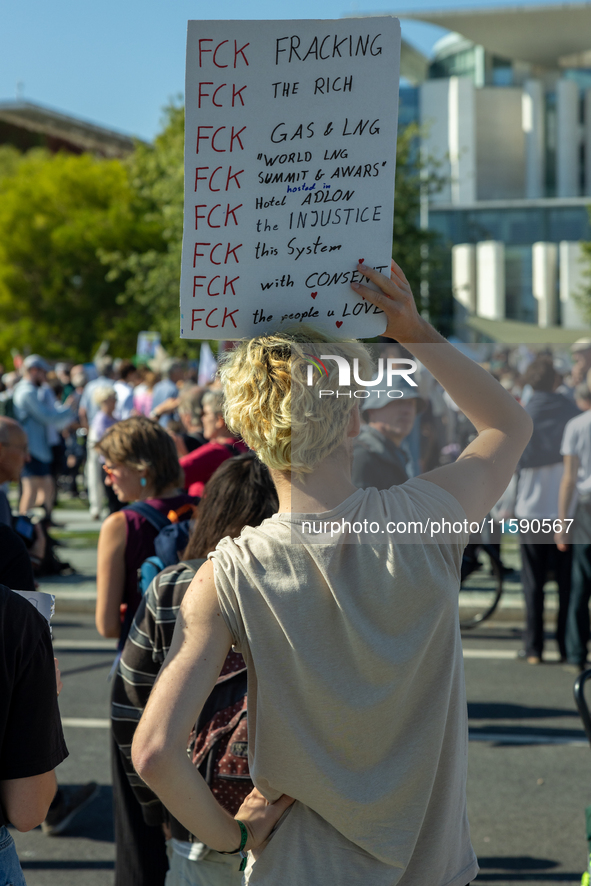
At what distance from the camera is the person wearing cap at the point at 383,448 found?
6.62 ft

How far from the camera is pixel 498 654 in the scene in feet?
21.7

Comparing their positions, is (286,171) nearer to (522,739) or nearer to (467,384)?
(467,384)

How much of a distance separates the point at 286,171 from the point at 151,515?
1.90 metres

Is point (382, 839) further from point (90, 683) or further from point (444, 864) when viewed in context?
point (90, 683)

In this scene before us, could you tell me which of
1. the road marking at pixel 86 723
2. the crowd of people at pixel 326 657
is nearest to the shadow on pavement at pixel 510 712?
the road marking at pixel 86 723

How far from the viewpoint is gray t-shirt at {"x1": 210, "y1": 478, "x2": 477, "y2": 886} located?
150cm

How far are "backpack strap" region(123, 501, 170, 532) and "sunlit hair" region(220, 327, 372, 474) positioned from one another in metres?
1.83

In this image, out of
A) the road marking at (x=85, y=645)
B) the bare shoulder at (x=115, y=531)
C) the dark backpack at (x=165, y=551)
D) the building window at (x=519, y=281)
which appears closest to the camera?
the dark backpack at (x=165, y=551)

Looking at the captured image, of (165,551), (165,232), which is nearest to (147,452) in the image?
(165,551)

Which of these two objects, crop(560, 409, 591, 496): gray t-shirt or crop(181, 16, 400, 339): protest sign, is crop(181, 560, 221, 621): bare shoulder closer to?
crop(181, 16, 400, 339): protest sign

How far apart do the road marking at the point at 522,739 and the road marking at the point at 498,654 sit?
1.47 meters

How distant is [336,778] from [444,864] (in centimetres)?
27

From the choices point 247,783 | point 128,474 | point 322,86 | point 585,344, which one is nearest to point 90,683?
point 128,474

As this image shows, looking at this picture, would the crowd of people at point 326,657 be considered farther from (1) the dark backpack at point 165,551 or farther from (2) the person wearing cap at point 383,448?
(1) the dark backpack at point 165,551
